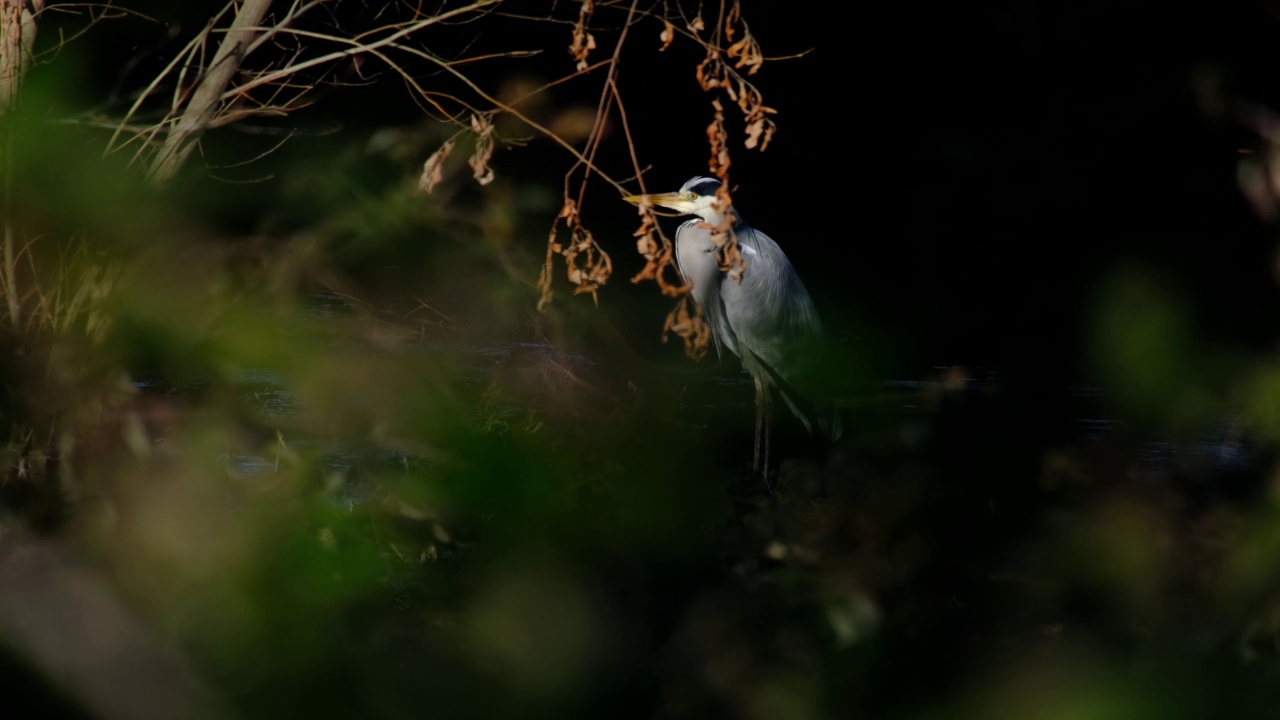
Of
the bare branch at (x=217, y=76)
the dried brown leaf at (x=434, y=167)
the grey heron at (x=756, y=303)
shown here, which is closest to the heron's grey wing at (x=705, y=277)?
the grey heron at (x=756, y=303)

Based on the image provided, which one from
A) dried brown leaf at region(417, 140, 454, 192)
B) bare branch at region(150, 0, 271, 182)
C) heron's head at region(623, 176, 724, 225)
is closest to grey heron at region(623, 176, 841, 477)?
heron's head at region(623, 176, 724, 225)

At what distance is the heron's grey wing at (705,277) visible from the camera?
4309mm

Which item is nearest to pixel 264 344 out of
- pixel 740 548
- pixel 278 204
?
pixel 740 548

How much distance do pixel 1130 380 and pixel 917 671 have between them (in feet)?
0.48

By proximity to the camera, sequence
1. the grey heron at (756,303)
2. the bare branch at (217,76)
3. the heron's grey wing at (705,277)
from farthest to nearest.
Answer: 1. the heron's grey wing at (705,277)
2. the grey heron at (756,303)
3. the bare branch at (217,76)

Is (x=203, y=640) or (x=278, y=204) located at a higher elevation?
(x=203, y=640)

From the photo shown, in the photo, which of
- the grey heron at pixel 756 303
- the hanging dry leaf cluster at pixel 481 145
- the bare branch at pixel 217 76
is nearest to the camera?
the hanging dry leaf cluster at pixel 481 145

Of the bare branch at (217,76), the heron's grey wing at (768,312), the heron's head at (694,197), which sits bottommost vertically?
the heron's grey wing at (768,312)

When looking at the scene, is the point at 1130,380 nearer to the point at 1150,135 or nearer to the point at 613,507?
the point at 613,507

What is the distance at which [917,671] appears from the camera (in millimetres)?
510


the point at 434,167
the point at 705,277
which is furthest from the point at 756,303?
the point at 434,167

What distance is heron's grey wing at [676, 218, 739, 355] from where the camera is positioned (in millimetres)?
4309

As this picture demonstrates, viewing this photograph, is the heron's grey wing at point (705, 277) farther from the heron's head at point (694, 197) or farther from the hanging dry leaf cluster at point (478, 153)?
the hanging dry leaf cluster at point (478, 153)

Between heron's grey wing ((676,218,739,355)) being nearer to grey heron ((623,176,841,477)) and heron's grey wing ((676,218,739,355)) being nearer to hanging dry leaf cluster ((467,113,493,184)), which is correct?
grey heron ((623,176,841,477))
